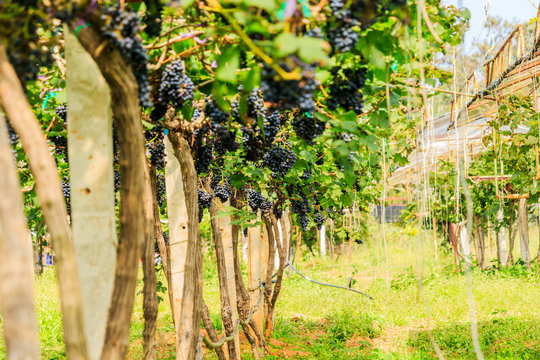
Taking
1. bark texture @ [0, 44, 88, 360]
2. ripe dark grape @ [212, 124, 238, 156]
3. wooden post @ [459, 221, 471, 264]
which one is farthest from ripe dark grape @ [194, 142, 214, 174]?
bark texture @ [0, 44, 88, 360]

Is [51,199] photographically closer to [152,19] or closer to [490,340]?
[152,19]

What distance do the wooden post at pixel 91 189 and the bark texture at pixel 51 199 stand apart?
1.14 feet

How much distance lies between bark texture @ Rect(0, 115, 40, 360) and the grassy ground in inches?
121

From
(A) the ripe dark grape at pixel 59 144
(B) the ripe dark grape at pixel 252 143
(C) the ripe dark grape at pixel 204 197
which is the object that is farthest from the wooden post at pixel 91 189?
(C) the ripe dark grape at pixel 204 197

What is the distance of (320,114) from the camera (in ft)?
5.67

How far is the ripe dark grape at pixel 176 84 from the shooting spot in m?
1.72

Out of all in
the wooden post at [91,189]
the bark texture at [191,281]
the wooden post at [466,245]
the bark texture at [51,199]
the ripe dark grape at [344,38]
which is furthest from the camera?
the wooden post at [466,245]

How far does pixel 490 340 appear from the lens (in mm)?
6168

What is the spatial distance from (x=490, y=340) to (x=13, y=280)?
6.34 meters

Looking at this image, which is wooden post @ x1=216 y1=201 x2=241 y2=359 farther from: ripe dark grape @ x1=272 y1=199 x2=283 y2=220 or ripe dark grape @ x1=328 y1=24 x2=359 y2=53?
ripe dark grape @ x1=328 y1=24 x2=359 y2=53

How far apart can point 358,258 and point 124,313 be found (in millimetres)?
15936

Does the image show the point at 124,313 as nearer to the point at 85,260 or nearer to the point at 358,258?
the point at 85,260

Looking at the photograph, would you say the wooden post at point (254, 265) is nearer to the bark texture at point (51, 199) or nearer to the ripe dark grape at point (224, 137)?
the ripe dark grape at point (224, 137)

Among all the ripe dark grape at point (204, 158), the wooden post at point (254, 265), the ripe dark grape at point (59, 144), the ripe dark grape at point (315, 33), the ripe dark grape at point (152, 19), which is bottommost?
the wooden post at point (254, 265)
